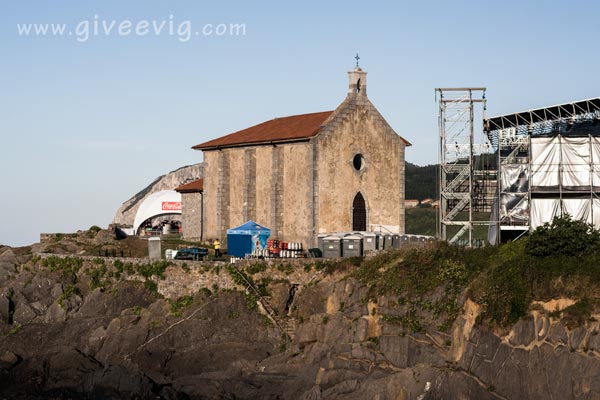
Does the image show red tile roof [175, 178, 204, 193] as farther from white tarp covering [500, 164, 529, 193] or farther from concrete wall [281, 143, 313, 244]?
white tarp covering [500, 164, 529, 193]

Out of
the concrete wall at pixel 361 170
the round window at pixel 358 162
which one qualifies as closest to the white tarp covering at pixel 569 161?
the concrete wall at pixel 361 170

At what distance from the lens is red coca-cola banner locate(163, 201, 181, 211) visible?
91.8m

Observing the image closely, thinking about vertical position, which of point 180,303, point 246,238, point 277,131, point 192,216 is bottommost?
point 180,303

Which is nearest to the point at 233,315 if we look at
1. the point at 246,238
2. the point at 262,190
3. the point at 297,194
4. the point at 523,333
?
the point at 246,238

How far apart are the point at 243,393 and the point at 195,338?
8.66 m

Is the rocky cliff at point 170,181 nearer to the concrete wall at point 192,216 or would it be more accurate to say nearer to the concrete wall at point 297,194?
the concrete wall at point 192,216

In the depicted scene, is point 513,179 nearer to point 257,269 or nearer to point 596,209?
point 596,209

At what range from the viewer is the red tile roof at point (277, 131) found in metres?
68.4

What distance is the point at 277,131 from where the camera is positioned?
72.0 m

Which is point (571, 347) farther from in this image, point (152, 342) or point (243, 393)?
point (152, 342)

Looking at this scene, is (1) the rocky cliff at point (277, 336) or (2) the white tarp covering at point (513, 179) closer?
(1) the rocky cliff at point (277, 336)

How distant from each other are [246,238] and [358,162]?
28.9 ft

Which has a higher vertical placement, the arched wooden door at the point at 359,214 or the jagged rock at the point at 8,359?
the arched wooden door at the point at 359,214

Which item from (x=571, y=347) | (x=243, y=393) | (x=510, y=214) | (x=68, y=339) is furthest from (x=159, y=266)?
(x=571, y=347)
